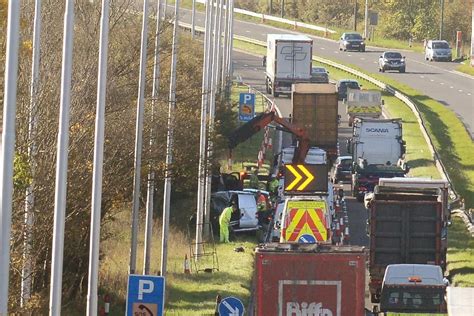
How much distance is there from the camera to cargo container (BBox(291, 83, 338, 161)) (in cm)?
5666

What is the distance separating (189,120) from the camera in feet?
131

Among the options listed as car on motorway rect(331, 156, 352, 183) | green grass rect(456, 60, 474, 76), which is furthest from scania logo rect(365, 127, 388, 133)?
green grass rect(456, 60, 474, 76)

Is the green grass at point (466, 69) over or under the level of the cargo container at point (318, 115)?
over

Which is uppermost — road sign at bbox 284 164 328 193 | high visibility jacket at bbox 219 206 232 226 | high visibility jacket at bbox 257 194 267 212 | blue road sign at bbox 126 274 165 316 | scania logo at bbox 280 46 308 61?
scania logo at bbox 280 46 308 61

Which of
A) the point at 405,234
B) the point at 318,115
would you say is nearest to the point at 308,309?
the point at 405,234

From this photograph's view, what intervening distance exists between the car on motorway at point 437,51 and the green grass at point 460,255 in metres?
60.0

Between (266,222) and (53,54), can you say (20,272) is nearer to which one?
(53,54)

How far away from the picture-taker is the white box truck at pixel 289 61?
75875mm

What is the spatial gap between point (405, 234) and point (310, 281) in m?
11.3

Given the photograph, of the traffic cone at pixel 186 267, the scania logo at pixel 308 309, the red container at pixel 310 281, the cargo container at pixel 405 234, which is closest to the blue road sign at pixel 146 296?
the red container at pixel 310 281

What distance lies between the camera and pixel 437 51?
10256 centimetres

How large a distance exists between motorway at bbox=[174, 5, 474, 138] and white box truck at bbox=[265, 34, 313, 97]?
7880mm

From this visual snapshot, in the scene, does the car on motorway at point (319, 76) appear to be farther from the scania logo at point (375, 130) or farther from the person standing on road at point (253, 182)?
the person standing on road at point (253, 182)

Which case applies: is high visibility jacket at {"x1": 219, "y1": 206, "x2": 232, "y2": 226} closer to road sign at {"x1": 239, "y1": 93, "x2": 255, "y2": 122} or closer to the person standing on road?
the person standing on road
